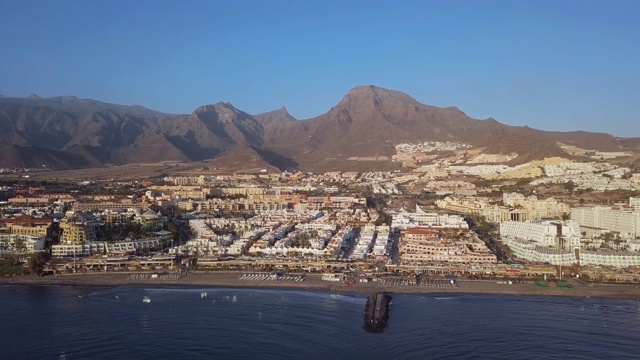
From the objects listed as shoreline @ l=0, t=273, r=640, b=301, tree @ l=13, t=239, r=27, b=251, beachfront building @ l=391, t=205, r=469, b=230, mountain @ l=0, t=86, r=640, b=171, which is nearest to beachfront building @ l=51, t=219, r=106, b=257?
tree @ l=13, t=239, r=27, b=251

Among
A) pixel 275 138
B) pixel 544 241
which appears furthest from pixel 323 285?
pixel 275 138

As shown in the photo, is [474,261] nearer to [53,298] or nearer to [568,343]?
[568,343]

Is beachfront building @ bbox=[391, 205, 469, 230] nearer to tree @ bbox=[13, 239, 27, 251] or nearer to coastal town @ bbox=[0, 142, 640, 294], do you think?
coastal town @ bbox=[0, 142, 640, 294]

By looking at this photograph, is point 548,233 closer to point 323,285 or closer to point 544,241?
point 544,241

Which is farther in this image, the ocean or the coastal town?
the coastal town

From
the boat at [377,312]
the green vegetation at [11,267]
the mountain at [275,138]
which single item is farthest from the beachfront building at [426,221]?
the mountain at [275,138]

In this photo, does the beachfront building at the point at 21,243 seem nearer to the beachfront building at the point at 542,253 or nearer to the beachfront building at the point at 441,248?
the beachfront building at the point at 441,248
